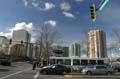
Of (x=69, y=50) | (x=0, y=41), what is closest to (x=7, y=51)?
(x=0, y=41)

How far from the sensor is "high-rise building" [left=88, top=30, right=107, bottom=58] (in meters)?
73.2

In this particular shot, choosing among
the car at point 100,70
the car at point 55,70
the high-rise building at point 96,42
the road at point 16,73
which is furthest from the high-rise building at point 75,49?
the car at point 55,70

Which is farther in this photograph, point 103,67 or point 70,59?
point 70,59

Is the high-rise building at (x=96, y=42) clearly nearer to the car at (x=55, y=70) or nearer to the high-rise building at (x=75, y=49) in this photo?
the high-rise building at (x=75, y=49)

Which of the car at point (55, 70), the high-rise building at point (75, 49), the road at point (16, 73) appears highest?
the high-rise building at point (75, 49)

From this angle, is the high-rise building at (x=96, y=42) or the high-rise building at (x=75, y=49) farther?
the high-rise building at (x=75, y=49)

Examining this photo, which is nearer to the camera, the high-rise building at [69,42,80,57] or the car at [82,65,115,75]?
the car at [82,65,115,75]

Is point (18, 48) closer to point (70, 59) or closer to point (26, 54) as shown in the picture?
point (26, 54)

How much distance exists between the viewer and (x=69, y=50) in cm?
9619

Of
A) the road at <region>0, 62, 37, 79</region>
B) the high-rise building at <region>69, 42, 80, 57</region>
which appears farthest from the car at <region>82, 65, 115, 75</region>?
the high-rise building at <region>69, 42, 80, 57</region>

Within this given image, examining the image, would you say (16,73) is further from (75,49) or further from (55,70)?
(75,49)

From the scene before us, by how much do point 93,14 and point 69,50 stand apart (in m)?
78.5

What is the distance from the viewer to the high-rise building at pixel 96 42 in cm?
7325

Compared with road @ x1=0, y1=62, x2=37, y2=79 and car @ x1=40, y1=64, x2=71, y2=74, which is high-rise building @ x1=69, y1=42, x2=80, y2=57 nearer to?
road @ x1=0, y1=62, x2=37, y2=79
